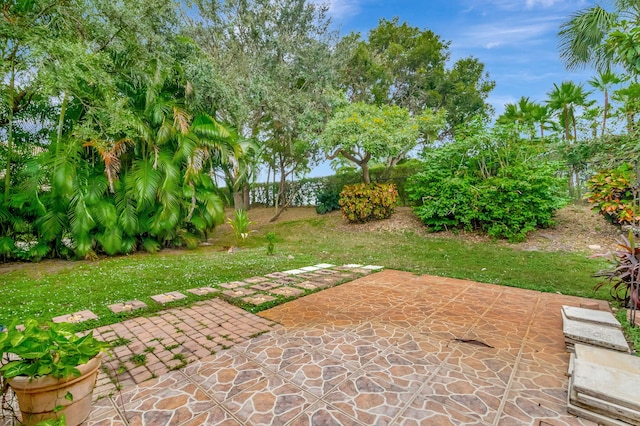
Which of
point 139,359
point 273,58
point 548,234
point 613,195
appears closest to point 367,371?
point 139,359

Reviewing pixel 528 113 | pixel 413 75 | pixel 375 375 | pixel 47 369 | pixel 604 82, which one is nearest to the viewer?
pixel 47 369

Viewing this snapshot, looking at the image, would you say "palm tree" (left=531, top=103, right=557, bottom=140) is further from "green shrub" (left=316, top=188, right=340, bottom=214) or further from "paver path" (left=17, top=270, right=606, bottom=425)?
"paver path" (left=17, top=270, right=606, bottom=425)

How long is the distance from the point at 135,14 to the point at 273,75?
4664 mm

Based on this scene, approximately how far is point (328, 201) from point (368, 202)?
9.76 ft

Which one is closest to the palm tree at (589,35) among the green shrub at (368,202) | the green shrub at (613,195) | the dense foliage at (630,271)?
the green shrub at (613,195)

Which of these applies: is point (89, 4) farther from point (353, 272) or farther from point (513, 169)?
point (513, 169)

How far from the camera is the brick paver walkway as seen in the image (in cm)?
196

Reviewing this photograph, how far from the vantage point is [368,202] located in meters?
10.5

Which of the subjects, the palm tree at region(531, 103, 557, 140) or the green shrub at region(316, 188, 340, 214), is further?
the green shrub at region(316, 188, 340, 214)

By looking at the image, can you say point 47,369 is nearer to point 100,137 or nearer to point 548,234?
point 100,137

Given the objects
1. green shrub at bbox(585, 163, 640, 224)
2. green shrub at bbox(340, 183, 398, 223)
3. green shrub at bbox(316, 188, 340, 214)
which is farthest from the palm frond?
green shrub at bbox(585, 163, 640, 224)

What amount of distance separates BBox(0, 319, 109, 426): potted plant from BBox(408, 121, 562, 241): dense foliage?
8690mm

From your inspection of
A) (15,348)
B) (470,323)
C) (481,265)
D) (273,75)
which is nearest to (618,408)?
(470,323)

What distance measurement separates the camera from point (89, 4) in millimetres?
5855
